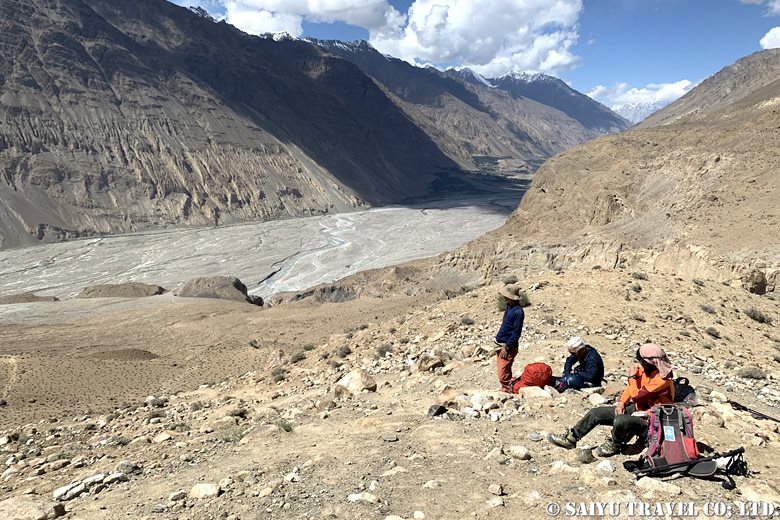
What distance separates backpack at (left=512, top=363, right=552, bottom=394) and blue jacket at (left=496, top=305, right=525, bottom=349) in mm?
381

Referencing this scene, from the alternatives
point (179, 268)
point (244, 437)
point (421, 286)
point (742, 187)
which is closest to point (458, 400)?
point (244, 437)

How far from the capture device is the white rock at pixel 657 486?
14.8 ft

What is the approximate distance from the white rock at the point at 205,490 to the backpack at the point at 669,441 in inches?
163

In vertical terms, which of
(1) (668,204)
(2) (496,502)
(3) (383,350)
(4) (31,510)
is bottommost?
(4) (31,510)

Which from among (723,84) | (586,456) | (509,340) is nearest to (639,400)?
(586,456)

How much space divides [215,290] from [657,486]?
114 feet

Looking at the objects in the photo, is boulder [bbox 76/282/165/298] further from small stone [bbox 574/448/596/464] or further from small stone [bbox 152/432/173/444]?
small stone [bbox 574/448/596/464]

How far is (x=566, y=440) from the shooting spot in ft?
18.4

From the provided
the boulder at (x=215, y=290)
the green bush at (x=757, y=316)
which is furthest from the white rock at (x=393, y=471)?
A: the boulder at (x=215, y=290)

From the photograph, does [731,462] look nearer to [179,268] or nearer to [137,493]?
[137,493]

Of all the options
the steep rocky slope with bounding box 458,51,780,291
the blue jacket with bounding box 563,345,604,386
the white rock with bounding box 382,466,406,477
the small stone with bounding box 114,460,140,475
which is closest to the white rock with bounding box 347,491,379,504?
the white rock with bounding box 382,466,406,477

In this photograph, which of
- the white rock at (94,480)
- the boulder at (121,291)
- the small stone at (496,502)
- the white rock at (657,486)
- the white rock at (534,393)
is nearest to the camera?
the white rock at (657,486)

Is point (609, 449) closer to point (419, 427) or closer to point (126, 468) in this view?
point (419, 427)

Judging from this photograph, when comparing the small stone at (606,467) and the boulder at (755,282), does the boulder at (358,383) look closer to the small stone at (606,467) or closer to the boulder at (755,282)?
the small stone at (606,467)
